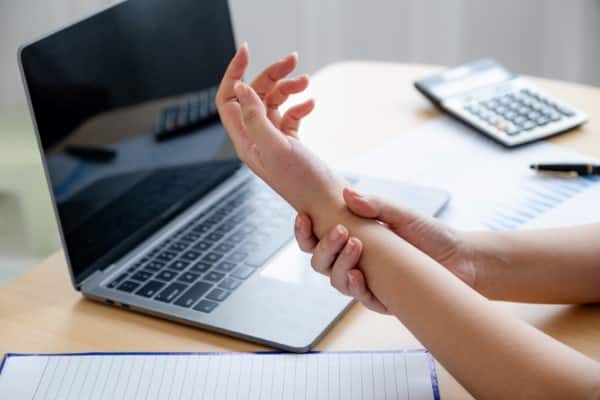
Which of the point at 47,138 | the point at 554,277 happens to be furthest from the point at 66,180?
the point at 554,277

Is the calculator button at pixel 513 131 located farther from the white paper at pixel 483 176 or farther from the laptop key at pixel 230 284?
the laptop key at pixel 230 284

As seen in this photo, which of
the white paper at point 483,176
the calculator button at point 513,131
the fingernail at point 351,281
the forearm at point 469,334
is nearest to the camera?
the forearm at point 469,334

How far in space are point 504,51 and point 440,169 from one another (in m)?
1.05

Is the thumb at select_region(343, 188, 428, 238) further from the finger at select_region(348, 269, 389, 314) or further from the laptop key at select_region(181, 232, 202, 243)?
the laptop key at select_region(181, 232, 202, 243)

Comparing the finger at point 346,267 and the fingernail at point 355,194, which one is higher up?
the fingernail at point 355,194

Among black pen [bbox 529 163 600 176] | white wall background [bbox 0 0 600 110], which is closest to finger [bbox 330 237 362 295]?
black pen [bbox 529 163 600 176]

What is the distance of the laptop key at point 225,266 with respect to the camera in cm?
83

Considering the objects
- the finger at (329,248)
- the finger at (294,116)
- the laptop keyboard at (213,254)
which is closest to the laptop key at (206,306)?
the laptop keyboard at (213,254)

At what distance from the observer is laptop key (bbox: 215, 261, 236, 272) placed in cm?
83

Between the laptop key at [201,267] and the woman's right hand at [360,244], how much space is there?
0.35 feet

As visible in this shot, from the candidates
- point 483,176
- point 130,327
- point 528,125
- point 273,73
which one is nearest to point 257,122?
point 273,73

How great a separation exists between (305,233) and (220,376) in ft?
0.53

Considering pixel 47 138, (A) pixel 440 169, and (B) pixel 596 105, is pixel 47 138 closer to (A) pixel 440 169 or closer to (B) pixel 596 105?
(A) pixel 440 169

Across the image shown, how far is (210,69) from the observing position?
3.32 feet
